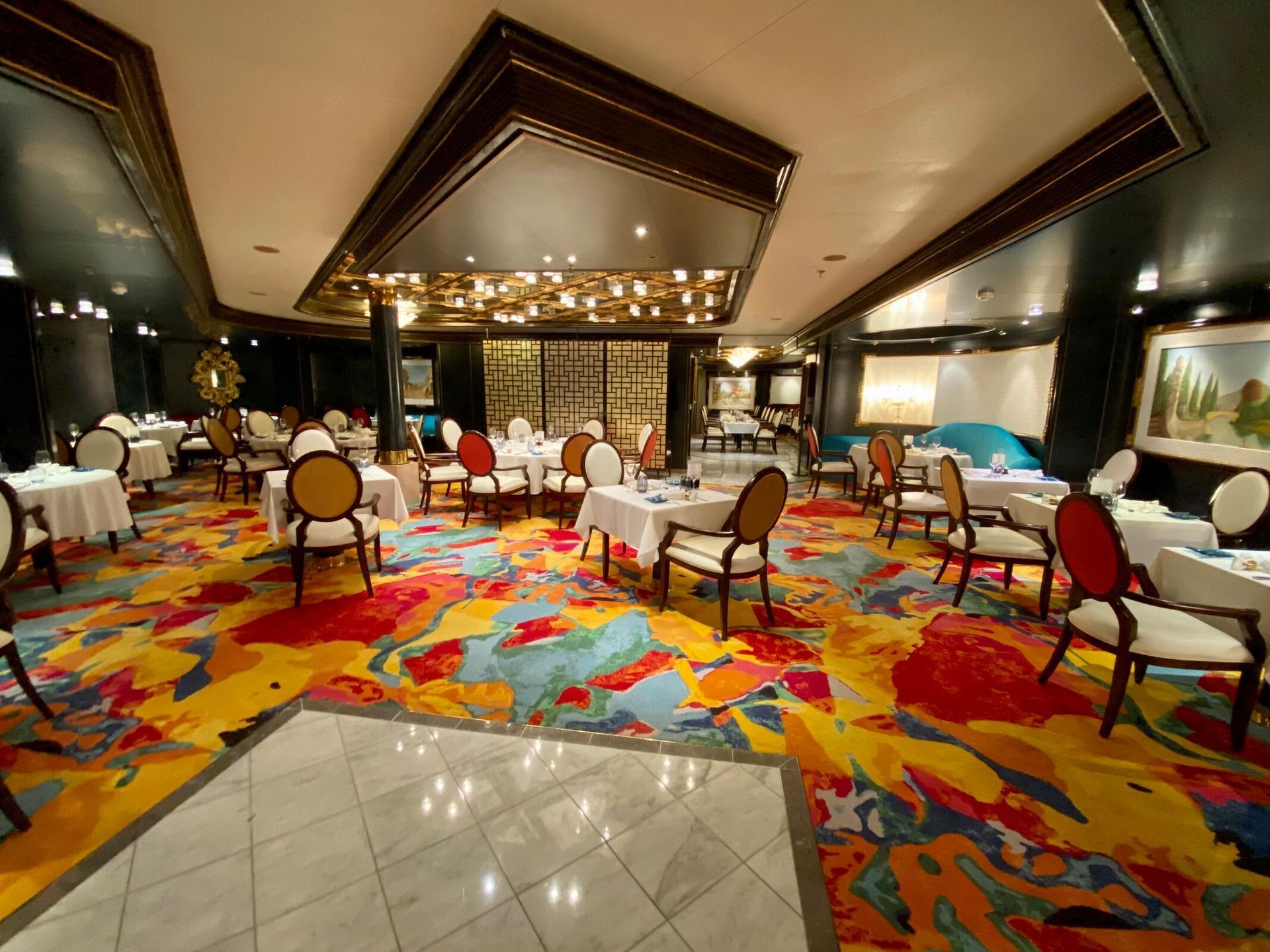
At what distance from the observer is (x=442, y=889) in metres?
1.65

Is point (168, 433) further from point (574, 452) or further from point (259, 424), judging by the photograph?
point (574, 452)

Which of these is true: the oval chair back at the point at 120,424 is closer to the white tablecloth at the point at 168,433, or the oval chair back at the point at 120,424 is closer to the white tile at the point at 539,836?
the white tablecloth at the point at 168,433

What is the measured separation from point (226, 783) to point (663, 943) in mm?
1844

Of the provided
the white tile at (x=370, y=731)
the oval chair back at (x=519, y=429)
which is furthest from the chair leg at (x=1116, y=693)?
the oval chair back at (x=519, y=429)

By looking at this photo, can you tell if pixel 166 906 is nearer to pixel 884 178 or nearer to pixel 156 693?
pixel 156 693

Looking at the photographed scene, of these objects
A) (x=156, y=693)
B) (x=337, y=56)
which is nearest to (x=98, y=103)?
(x=337, y=56)

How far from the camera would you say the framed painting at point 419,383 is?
13.5 metres

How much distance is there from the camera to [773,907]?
1.61 metres

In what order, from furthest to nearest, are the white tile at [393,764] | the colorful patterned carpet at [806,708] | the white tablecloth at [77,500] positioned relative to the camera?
the white tablecloth at [77,500] → the white tile at [393,764] → the colorful patterned carpet at [806,708]

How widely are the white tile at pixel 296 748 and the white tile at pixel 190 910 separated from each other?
1.44ft

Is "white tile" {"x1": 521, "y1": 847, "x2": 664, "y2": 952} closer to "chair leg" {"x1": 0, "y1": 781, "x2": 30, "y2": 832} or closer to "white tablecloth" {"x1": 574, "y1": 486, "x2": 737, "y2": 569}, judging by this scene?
"chair leg" {"x1": 0, "y1": 781, "x2": 30, "y2": 832}

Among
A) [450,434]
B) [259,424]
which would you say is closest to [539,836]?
[450,434]

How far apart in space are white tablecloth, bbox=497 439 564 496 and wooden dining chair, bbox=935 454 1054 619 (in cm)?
439

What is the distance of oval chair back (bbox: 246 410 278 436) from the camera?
8.15 m
